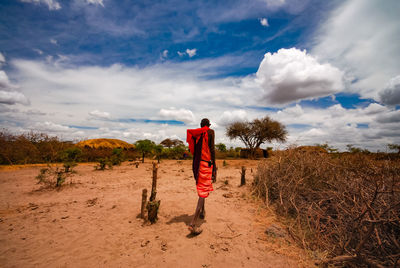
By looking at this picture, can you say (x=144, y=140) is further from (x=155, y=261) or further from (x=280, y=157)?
(x=155, y=261)

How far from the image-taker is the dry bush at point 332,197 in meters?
2.92

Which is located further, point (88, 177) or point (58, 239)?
point (88, 177)

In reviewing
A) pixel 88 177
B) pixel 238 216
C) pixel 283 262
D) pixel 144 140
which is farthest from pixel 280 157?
pixel 144 140

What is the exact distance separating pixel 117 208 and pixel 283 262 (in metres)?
4.09

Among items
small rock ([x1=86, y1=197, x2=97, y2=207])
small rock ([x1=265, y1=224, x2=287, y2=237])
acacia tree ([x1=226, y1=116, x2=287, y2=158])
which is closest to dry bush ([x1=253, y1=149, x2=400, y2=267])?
small rock ([x1=265, y1=224, x2=287, y2=237])

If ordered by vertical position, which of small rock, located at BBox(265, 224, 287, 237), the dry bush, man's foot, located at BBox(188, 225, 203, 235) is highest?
the dry bush

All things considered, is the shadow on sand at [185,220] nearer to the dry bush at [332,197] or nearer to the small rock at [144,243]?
the small rock at [144,243]

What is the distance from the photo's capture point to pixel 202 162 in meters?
3.51

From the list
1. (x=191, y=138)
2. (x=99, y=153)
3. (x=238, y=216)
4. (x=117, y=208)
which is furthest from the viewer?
(x=99, y=153)

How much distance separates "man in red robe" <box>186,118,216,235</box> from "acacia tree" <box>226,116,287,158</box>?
20.3 meters

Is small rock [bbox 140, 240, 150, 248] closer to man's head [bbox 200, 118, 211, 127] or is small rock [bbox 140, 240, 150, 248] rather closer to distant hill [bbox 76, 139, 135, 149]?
man's head [bbox 200, 118, 211, 127]

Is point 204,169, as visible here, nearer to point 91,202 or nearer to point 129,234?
point 129,234

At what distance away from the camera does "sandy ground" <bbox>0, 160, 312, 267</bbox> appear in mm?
2797

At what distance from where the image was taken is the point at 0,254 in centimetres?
289
